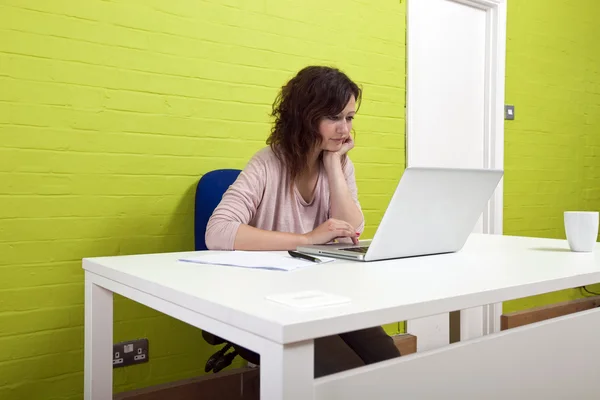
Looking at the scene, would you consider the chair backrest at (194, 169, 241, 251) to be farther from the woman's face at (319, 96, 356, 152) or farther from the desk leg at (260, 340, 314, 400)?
the desk leg at (260, 340, 314, 400)

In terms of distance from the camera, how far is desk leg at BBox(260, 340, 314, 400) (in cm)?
69

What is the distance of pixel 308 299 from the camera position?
2.67 feet

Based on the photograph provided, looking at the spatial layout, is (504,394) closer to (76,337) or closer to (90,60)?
(76,337)

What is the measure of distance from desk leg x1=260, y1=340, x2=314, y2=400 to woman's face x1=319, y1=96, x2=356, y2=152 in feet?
4.07

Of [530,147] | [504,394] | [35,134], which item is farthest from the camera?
[530,147]

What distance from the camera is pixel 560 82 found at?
12.6ft

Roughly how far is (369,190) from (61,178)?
1479 millimetres

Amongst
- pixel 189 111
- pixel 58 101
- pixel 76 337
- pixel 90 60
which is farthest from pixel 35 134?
pixel 76 337

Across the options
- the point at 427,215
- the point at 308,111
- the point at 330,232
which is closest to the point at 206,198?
the point at 308,111

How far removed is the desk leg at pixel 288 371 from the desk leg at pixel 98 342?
63 centimetres

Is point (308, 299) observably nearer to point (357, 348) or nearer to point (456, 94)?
point (357, 348)

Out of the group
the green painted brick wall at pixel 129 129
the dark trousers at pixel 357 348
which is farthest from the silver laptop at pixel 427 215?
the green painted brick wall at pixel 129 129

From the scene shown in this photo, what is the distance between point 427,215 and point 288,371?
0.67 meters

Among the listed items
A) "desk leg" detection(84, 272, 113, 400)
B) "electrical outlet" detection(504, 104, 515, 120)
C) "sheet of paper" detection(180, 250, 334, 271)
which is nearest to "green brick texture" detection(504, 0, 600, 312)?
"electrical outlet" detection(504, 104, 515, 120)
